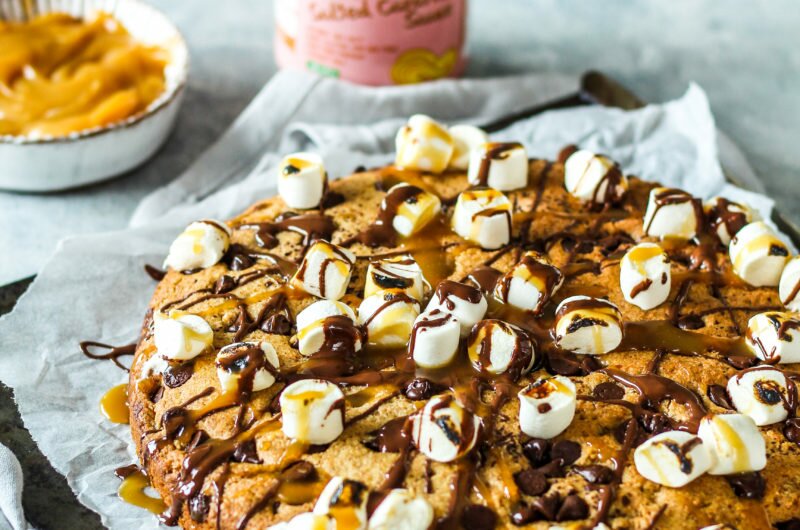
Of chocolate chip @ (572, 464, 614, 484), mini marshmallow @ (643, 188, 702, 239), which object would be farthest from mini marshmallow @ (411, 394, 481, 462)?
mini marshmallow @ (643, 188, 702, 239)

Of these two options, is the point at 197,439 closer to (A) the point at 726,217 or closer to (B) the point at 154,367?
(B) the point at 154,367

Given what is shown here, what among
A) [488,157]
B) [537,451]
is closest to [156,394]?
[537,451]

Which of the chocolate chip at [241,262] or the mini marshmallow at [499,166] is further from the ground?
the mini marshmallow at [499,166]

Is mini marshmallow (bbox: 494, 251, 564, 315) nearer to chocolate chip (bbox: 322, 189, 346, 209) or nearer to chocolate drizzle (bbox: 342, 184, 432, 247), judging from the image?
chocolate drizzle (bbox: 342, 184, 432, 247)

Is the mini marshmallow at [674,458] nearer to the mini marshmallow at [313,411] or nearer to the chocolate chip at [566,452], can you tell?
the chocolate chip at [566,452]

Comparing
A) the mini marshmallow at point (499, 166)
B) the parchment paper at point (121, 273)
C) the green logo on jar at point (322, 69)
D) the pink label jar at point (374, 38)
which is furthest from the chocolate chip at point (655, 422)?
the green logo on jar at point (322, 69)

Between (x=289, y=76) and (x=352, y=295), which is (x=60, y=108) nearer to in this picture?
(x=289, y=76)
